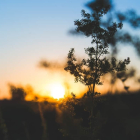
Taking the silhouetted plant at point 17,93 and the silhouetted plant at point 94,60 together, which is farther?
the silhouetted plant at point 17,93

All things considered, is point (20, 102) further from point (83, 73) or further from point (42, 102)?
point (83, 73)

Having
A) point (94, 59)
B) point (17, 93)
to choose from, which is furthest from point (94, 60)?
point (17, 93)

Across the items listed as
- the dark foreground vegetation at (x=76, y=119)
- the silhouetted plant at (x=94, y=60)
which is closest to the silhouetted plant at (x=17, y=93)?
the dark foreground vegetation at (x=76, y=119)

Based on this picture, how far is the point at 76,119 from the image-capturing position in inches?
720

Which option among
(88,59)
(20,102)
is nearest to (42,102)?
(20,102)

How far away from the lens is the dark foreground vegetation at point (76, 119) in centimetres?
1811

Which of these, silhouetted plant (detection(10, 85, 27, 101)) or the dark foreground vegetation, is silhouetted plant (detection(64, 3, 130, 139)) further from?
silhouetted plant (detection(10, 85, 27, 101))

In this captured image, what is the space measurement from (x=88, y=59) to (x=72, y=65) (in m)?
1.28

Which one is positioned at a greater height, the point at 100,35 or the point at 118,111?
the point at 100,35

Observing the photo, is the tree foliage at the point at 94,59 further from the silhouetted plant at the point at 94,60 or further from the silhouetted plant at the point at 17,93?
the silhouetted plant at the point at 17,93

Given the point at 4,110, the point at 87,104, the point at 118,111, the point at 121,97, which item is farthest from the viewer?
the point at 4,110

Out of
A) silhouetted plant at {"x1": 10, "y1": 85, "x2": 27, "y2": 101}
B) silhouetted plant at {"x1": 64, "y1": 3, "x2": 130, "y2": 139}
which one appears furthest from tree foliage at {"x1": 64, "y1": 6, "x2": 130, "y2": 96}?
silhouetted plant at {"x1": 10, "y1": 85, "x2": 27, "y2": 101}

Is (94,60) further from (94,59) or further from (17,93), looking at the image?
(17,93)

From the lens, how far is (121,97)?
24516mm
